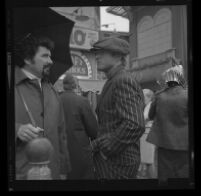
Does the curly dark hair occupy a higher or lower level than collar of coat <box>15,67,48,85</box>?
higher

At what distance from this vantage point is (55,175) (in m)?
4.46

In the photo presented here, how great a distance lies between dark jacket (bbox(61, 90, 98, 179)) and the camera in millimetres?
4422

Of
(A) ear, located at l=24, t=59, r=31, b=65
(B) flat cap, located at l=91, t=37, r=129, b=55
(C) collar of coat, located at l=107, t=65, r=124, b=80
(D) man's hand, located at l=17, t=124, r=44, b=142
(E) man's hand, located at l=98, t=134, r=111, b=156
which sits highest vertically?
(B) flat cap, located at l=91, t=37, r=129, b=55

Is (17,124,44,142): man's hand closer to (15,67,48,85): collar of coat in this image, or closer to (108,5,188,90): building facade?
(15,67,48,85): collar of coat

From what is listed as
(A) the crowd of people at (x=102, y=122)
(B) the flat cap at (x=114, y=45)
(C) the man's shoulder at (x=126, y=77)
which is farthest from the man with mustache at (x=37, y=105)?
(C) the man's shoulder at (x=126, y=77)

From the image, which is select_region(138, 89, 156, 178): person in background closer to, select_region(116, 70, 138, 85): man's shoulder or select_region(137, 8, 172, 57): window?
select_region(116, 70, 138, 85): man's shoulder

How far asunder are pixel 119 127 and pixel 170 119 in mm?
537

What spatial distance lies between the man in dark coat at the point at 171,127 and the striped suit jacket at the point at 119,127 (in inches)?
7.2

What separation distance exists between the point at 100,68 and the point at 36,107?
77cm

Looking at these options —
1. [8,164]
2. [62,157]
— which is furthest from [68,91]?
[8,164]

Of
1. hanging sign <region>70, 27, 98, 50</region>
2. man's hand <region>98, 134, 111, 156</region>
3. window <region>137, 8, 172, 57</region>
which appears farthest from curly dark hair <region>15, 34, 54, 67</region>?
man's hand <region>98, 134, 111, 156</region>

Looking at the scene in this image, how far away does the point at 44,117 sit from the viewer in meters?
4.42

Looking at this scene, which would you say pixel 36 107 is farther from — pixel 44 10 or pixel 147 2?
pixel 147 2

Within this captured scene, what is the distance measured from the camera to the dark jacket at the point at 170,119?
4422 mm
